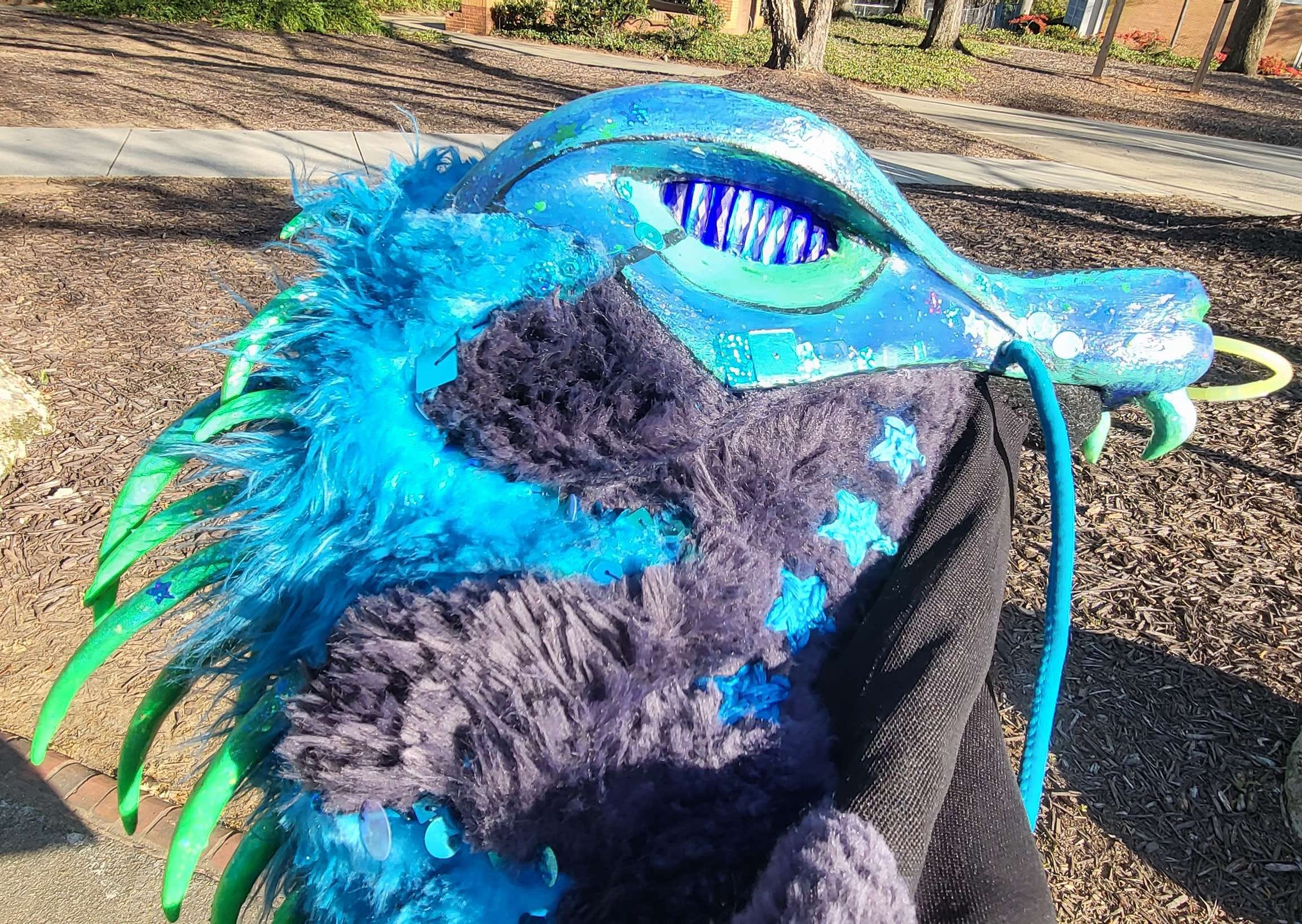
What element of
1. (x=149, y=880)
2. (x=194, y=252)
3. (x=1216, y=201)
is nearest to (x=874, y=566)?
(x=149, y=880)

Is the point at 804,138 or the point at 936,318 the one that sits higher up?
the point at 804,138

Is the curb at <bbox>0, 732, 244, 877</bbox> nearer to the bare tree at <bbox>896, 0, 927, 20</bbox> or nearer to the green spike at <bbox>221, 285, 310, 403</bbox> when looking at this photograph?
the green spike at <bbox>221, 285, 310, 403</bbox>

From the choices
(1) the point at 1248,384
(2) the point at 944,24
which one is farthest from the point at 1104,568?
(2) the point at 944,24

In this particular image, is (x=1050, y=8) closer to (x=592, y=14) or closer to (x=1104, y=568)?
(x=592, y=14)

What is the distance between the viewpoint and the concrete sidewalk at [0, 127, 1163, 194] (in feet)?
19.1

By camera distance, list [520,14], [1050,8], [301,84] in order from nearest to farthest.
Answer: [301,84]
[520,14]
[1050,8]

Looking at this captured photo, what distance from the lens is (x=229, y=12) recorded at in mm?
13555

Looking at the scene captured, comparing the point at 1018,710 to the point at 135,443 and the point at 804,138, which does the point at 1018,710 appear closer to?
the point at 804,138

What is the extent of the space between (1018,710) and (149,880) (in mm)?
2436

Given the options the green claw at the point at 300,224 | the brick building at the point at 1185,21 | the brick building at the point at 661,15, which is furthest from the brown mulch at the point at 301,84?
the brick building at the point at 1185,21

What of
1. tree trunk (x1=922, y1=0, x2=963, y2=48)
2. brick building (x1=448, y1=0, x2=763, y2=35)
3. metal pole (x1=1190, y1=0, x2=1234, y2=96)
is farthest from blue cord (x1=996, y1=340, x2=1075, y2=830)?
tree trunk (x1=922, y1=0, x2=963, y2=48)

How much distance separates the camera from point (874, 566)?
87cm

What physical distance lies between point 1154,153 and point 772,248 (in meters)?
10.5

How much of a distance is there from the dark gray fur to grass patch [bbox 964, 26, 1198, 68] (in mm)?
22786
